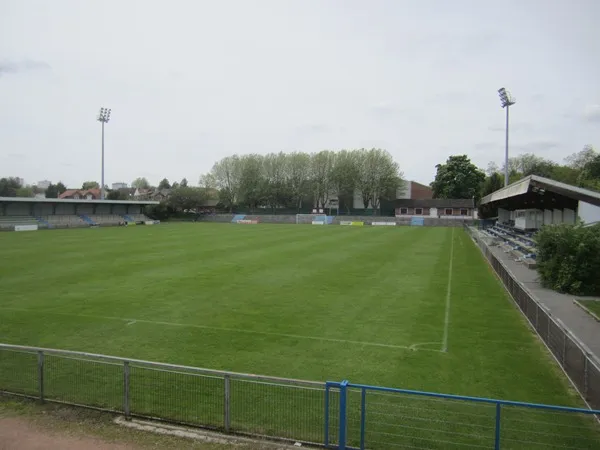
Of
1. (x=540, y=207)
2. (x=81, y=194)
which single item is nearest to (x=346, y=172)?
(x=540, y=207)

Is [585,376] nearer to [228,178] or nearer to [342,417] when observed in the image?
[342,417]

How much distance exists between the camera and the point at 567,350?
10.4m

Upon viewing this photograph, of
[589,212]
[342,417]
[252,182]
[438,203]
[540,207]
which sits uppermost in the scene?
[252,182]

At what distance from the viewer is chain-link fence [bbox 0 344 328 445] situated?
782 centimetres

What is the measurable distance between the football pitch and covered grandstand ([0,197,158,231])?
39142mm

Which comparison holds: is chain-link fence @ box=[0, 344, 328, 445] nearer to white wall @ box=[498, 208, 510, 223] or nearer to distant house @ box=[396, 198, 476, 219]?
white wall @ box=[498, 208, 510, 223]

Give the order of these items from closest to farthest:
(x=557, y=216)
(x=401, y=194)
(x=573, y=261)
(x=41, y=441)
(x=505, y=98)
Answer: (x=41, y=441) → (x=573, y=261) → (x=557, y=216) → (x=505, y=98) → (x=401, y=194)

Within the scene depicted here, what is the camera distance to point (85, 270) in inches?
989

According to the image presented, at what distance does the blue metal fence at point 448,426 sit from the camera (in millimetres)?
7281

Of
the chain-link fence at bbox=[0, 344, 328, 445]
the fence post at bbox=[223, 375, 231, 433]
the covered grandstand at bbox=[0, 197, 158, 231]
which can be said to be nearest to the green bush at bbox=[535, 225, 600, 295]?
the chain-link fence at bbox=[0, 344, 328, 445]

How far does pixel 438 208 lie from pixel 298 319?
79931 millimetres

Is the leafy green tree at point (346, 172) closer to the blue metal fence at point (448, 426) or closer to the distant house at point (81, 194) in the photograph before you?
the distant house at point (81, 194)

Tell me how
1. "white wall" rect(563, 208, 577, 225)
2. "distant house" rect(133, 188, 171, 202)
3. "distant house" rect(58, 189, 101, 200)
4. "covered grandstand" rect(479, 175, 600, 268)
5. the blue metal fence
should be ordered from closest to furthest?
the blue metal fence
"covered grandstand" rect(479, 175, 600, 268)
"white wall" rect(563, 208, 577, 225)
"distant house" rect(133, 188, 171, 202)
"distant house" rect(58, 189, 101, 200)

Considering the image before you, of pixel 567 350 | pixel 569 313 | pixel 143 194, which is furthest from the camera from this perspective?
pixel 143 194
